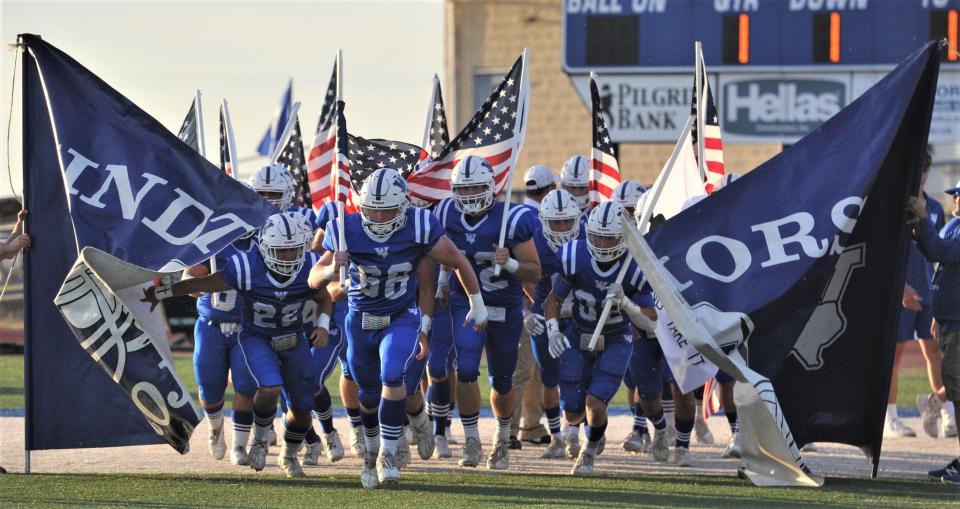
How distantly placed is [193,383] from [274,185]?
476 cm

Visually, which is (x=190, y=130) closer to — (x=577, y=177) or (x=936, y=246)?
(x=577, y=177)

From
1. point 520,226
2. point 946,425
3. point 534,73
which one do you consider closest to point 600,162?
point 520,226

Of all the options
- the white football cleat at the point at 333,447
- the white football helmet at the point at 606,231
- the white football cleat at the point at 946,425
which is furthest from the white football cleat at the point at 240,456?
the white football cleat at the point at 946,425

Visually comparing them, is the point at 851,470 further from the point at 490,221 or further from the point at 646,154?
the point at 646,154

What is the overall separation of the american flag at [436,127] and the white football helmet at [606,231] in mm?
2626

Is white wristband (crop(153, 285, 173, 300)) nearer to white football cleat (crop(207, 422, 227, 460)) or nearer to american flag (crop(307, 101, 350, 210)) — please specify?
white football cleat (crop(207, 422, 227, 460))

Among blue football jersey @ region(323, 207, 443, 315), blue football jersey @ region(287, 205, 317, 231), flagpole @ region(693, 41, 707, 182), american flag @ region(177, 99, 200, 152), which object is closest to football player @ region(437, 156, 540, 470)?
blue football jersey @ region(323, 207, 443, 315)

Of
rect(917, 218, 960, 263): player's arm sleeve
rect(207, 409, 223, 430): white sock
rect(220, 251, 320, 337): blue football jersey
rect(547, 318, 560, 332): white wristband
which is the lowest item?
rect(207, 409, 223, 430): white sock

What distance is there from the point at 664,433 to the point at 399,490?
2.28m

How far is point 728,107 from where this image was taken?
2131 cm

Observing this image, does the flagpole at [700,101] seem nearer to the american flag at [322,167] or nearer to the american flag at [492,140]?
the american flag at [492,140]

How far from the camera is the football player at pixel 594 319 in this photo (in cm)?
945

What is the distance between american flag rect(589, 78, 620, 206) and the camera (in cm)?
1146

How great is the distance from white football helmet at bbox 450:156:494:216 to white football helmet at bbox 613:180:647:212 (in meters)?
1.56
